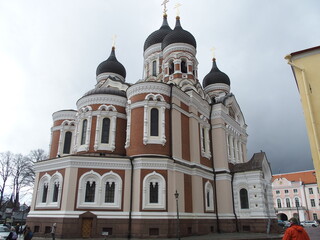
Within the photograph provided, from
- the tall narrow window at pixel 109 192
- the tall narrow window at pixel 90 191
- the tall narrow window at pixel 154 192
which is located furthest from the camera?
the tall narrow window at pixel 154 192

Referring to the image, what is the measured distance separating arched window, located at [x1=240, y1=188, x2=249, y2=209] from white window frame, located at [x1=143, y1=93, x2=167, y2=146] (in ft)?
31.4

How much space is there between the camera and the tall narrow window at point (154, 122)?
65.4 ft

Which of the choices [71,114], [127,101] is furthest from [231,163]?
[71,114]

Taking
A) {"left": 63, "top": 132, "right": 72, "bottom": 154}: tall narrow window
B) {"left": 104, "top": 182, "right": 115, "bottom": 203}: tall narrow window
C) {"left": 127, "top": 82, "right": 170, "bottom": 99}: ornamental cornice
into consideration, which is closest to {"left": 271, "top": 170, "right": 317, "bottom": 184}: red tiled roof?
{"left": 127, "top": 82, "right": 170, "bottom": 99}: ornamental cornice

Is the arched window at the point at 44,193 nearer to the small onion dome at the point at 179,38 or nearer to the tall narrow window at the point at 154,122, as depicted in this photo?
the tall narrow window at the point at 154,122

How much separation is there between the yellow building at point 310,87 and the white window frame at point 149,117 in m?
11.2

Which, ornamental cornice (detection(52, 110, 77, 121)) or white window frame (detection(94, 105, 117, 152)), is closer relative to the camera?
white window frame (detection(94, 105, 117, 152))

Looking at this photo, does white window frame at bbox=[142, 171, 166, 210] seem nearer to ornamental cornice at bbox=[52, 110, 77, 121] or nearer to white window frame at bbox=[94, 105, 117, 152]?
white window frame at bbox=[94, 105, 117, 152]

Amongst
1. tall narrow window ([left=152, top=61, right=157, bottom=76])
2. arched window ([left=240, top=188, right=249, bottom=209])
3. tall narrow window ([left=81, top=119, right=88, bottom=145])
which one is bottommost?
arched window ([left=240, top=188, right=249, bottom=209])

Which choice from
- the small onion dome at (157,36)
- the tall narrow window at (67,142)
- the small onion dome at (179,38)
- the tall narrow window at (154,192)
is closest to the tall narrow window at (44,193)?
the tall narrow window at (67,142)

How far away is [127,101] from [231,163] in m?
11.8

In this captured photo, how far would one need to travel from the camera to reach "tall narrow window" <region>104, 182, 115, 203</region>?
17.6 meters

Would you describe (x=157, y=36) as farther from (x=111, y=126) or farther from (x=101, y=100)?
(x=111, y=126)

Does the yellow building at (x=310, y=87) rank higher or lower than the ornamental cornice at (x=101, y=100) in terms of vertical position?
lower
